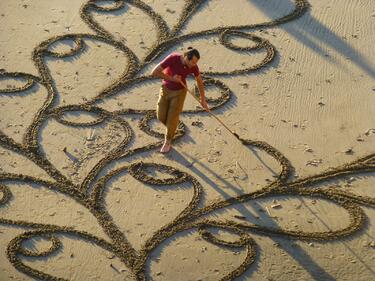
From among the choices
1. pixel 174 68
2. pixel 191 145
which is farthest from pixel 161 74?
pixel 191 145

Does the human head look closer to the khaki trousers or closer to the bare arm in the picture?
the bare arm

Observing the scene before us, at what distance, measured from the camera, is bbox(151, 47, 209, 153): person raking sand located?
27.1 feet

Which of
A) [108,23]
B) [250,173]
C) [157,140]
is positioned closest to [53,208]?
[157,140]

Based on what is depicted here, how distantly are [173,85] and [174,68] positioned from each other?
20cm

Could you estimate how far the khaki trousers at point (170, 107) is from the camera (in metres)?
8.55

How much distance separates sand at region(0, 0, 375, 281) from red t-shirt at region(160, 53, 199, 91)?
0.83m

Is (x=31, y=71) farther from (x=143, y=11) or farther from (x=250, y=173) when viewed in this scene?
(x=250, y=173)

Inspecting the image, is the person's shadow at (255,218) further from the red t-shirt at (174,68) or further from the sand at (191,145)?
the red t-shirt at (174,68)

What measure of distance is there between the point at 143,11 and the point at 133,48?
967 mm

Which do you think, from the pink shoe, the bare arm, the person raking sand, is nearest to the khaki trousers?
→ the person raking sand

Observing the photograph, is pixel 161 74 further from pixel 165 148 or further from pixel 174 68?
pixel 165 148

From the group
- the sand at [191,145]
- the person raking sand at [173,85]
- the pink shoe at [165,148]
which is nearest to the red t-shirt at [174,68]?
the person raking sand at [173,85]

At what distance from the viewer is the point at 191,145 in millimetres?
9008

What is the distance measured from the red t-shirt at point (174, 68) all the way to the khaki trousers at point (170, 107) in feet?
0.23
